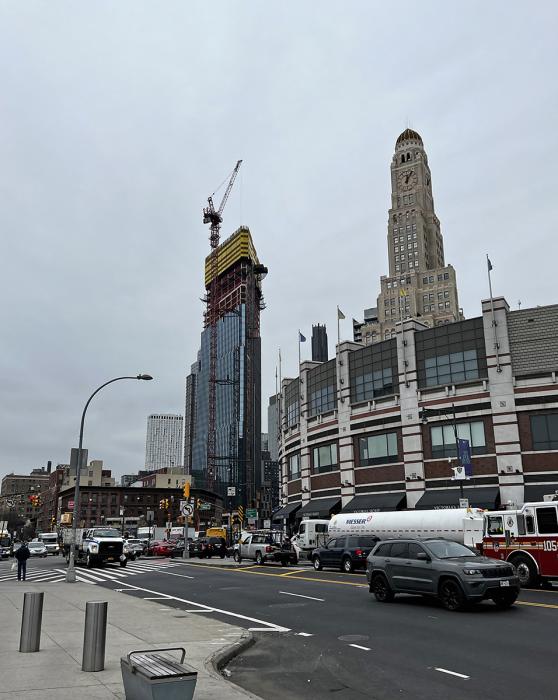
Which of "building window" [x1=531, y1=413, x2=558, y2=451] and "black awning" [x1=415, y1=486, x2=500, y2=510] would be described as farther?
"black awning" [x1=415, y1=486, x2=500, y2=510]

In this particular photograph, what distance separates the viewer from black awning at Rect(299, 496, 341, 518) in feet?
178

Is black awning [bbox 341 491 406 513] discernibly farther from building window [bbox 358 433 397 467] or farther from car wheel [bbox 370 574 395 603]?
car wheel [bbox 370 574 395 603]

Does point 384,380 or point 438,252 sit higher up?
point 438,252

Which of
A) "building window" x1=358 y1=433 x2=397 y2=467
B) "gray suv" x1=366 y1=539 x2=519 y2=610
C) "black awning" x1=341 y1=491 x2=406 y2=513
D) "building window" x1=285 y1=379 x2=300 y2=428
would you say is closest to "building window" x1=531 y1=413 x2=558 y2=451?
"black awning" x1=341 y1=491 x2=406 y2=513

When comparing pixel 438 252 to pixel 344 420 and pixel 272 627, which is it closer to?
pixel 344 420

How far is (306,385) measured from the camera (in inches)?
2451

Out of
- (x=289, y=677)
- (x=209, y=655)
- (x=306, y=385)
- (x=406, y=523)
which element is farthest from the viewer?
(x=306, y=385)

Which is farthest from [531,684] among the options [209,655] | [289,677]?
[209,655]

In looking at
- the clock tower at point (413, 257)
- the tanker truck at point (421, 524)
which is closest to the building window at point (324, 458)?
the tanker truck at point (421, 524)

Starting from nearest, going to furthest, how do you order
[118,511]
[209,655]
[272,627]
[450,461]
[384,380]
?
[209,655], [272,627], [450,461], [384,380], [118,511]

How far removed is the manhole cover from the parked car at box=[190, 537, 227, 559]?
4007cm

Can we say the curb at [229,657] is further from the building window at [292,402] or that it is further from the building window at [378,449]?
the building window at [292,402]

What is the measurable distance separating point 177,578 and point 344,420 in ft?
95.0

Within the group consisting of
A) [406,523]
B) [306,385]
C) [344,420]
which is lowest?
[406,523]
